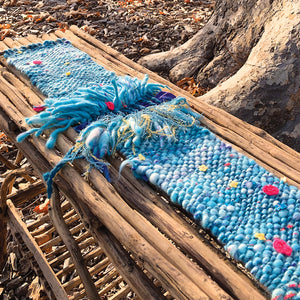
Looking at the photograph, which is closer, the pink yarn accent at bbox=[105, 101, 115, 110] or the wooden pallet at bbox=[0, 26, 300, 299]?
the wooden pallet at bbox=[0, 26, 300, 299]

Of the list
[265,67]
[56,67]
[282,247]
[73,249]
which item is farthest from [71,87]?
[265,67]

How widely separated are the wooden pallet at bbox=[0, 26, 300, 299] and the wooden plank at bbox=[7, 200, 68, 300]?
17.7 inches

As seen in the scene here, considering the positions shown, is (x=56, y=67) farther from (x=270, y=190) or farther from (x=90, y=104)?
(x=270, y=190)

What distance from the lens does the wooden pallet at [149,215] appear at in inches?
38.9

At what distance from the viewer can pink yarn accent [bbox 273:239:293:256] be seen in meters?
1.01

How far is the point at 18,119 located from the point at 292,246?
1201 mm

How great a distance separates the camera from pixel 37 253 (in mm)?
1709

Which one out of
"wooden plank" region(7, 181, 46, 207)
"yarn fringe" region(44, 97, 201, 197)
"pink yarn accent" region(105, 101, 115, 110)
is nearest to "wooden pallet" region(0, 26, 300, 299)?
"yarn fringe" region(44, 97, 201, 197)

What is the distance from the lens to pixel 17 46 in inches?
85.1

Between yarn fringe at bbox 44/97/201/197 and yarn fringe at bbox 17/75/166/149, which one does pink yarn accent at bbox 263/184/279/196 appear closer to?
yarn fringe at bbox 44/97/201/197

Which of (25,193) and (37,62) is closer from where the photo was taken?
(37,62)

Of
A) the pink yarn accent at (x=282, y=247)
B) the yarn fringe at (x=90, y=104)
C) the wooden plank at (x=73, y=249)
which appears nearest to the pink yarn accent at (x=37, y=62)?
the yarn fringe at (x=90, y=104)

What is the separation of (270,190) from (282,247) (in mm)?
225

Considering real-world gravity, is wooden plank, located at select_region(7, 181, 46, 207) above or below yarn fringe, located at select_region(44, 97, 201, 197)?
below
